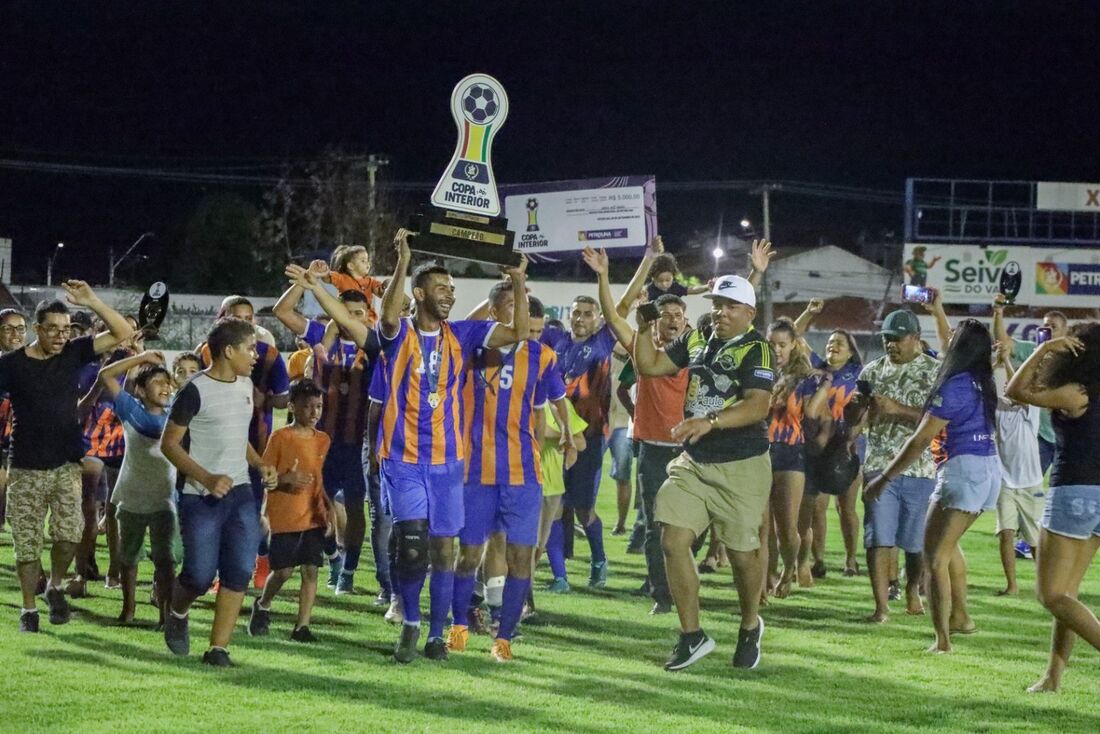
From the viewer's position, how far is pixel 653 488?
11086mm

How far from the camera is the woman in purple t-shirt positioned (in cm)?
898

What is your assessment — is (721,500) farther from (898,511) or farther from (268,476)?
(268,476)

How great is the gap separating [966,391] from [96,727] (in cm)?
571

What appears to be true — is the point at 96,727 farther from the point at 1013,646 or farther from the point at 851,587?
the point at 851,587

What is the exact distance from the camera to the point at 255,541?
27.1 feet

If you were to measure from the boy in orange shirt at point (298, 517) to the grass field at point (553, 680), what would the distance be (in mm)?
240

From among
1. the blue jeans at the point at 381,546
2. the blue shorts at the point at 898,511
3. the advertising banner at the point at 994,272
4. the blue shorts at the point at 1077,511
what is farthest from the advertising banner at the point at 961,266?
the blue shorts at the point at 1077,511

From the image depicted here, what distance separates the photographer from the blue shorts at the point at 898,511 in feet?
33.9

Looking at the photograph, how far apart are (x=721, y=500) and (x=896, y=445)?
2.54m

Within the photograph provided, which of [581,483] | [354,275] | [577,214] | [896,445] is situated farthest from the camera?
[577,214]

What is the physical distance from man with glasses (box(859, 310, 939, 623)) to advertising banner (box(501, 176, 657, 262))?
36995mm

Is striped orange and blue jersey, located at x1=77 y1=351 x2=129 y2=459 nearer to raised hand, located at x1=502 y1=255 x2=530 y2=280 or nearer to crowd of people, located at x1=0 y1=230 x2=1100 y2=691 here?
crowd of people, located at x1=0 y1=230 x2=1100 y2=691

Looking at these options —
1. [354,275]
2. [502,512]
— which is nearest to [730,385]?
[502,512]

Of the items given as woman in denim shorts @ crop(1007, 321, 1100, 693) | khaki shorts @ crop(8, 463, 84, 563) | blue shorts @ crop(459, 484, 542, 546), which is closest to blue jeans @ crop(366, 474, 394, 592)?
blue shorts @ crop(459, 484, 542, 546)
